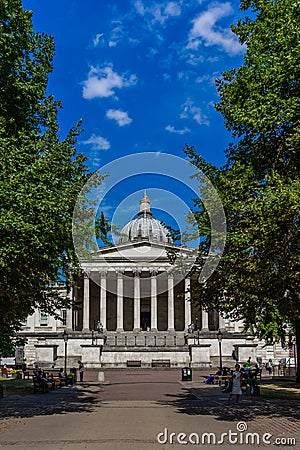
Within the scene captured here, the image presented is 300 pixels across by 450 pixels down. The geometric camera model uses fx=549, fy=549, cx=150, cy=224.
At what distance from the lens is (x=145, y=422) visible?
50.9 ft

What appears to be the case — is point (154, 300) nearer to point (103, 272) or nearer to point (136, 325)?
point (136, 325)

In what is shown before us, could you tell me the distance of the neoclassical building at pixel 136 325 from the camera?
54375 millimetres

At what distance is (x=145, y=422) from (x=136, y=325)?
56.6 meters

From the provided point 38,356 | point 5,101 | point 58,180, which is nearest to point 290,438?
point 58,180

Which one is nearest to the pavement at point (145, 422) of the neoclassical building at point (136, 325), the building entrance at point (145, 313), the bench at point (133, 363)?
the neoclassical building at point (136, 325)

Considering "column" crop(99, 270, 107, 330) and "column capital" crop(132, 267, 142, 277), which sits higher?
"column capital" crop(132, 267, 142, 277)

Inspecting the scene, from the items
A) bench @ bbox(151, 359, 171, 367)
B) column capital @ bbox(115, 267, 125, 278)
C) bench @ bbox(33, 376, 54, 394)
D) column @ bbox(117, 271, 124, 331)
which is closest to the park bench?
bench @ bbox(151, 359, 171, 367)

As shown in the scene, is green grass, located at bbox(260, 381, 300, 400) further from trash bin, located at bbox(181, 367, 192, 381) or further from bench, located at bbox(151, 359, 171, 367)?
bench, located at bbox(151, 359, 171, 367)

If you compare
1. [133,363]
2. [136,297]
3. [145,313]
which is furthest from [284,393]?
[145,313]

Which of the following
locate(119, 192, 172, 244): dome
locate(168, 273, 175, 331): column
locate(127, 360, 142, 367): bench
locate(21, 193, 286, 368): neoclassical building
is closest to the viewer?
locate(21, 193, 286, 368): neoclassical building

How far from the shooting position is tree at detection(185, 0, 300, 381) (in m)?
16.3

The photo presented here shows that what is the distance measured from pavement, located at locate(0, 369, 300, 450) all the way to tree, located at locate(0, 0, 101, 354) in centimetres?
413

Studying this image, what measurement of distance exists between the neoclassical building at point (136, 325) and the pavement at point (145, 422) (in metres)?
28.5

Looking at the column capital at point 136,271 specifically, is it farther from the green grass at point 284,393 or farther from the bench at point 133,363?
the green grass at point 284,393
